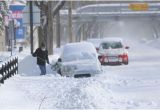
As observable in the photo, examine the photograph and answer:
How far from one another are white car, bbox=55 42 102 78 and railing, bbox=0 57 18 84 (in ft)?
7.19

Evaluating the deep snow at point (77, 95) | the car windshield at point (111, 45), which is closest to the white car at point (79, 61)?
the deep snow at point (77, 95)

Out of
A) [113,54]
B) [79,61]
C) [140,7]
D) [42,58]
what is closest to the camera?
[79,61]

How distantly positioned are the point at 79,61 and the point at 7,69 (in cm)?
442

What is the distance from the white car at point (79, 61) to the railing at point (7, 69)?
219 cm

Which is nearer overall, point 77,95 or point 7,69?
point 77,95

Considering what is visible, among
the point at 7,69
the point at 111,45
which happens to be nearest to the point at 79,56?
the point at 7,69

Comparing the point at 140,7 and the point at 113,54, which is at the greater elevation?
the point at 140,7

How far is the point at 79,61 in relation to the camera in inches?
941

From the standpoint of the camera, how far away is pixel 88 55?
80.5 ft

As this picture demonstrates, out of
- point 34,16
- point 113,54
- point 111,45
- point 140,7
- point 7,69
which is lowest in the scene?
point 113,54

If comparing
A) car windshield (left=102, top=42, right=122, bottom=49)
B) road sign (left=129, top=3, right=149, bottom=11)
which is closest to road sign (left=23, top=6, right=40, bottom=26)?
car windshield (left=102, top=42, right=122, bottom=49)

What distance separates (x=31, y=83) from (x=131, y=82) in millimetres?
3501

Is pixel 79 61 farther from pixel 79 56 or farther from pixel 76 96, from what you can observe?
pixel 76 96

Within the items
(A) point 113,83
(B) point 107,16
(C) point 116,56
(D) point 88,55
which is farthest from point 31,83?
(B) point 107,16
